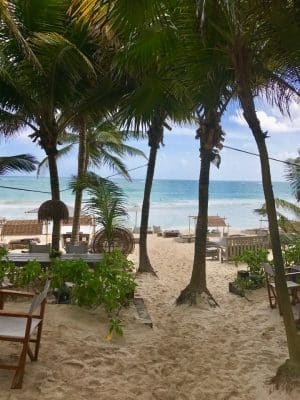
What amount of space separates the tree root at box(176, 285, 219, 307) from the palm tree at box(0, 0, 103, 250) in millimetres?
2744

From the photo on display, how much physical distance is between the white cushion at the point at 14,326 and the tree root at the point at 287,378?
86.3 inches

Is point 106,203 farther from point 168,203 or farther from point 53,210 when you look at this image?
point 168,203

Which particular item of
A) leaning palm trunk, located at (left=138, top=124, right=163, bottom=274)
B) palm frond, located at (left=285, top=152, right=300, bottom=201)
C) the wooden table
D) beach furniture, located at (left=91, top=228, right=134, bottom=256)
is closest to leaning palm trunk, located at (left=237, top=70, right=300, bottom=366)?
the wooden table

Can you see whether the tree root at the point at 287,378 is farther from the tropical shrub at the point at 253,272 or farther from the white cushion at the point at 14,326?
the tropical shrub at the point at 253,272

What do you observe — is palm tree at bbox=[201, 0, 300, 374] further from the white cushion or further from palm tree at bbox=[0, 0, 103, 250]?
palm tree at bbox=[0, 0, 103, 250]

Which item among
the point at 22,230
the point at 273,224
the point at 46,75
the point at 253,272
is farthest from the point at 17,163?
the point at 22,230

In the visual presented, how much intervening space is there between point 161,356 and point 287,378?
54.5 inches

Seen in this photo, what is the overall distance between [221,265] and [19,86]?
7031mm

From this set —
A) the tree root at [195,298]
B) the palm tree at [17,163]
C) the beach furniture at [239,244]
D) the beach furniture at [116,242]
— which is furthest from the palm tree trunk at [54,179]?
the beach furniture at [239,244]

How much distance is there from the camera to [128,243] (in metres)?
9.23

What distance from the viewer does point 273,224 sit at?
3.78 metres

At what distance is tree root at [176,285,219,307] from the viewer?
673cm

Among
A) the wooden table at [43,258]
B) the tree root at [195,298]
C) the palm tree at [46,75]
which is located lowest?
the tree root at [195,298]

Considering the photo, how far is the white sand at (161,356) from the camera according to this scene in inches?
134
